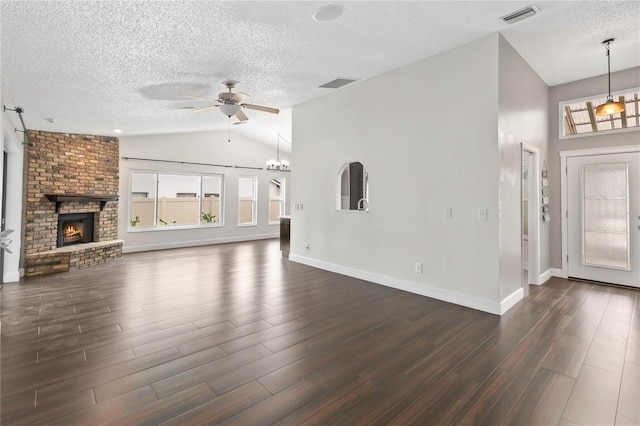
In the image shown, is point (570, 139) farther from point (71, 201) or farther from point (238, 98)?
point (71, 201)

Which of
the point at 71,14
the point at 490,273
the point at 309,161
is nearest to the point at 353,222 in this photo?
the point at 309,161

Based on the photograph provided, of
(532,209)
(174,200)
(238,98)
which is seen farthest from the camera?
(174,200)

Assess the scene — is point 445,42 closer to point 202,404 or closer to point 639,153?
point 639,153

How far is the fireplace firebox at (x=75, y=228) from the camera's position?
20.4ft

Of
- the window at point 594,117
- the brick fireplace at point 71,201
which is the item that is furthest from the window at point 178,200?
the window at point 594,117

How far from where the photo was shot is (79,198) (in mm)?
6109

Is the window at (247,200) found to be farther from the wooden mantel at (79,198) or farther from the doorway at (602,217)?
the doorway at (602,217)

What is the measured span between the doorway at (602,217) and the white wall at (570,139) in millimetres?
110

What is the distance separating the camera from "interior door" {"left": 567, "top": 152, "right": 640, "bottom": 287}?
4395mm

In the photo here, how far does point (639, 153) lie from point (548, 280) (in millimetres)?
2171

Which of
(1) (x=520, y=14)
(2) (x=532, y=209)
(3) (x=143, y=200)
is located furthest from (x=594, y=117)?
(3) (x=143, y=200)

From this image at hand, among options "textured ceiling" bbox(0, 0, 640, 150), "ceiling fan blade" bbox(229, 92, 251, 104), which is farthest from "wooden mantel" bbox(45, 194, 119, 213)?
"ceiling fan blade" bbox(229, 92, 251, 104)

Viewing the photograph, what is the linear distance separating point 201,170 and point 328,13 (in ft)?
22.6

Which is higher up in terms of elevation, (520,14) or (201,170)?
(520,14)
